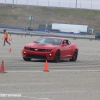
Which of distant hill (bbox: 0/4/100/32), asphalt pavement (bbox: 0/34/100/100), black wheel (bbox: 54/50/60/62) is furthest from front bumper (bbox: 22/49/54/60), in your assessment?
distant hill (bbox: 0/4/100/32)

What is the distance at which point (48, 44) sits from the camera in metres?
24.1

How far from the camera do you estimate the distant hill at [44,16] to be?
107331 millimetres

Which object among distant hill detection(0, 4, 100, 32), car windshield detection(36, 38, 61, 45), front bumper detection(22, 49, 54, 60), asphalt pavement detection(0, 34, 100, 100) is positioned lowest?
asphalt pavement detection(0, 34, 100, 100)

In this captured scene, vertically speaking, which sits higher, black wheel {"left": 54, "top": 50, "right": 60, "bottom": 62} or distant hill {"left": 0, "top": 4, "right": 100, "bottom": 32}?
distant hill {"left": 0, "top": 4, "right": 100, "bottom": 32}

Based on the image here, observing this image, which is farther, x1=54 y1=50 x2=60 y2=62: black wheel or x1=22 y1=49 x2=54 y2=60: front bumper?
x1=54 y1=50 x2=60 y2=62: black wheel

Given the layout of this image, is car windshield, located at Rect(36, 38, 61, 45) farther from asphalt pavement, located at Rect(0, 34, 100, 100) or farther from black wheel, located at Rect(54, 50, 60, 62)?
asphalt pavement, located at Rect(0, 34, 100, 100)

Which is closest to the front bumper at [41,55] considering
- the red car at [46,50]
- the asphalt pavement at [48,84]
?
the red car at [46,50]

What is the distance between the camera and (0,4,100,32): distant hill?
10733 cm

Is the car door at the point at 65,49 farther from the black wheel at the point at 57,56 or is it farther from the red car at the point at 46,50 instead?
the black wheel at the point at 57,56

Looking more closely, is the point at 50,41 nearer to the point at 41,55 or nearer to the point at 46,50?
the point at 46,50

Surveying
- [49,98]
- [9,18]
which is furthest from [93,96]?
[9,18]

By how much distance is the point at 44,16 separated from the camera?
11050 centimetres

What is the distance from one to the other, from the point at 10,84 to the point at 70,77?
319 centimetres

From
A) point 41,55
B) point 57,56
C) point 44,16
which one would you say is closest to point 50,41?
point 57,56
